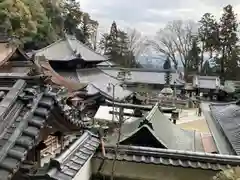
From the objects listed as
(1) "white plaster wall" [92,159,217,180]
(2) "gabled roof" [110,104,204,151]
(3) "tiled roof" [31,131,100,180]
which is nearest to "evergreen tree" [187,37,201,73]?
(2) "gabled roof" [110,104,204,151]

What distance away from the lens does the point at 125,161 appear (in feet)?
16.6

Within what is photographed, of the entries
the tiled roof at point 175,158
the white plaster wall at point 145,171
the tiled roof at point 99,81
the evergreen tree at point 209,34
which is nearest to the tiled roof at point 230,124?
the tiled roof at point 175,158

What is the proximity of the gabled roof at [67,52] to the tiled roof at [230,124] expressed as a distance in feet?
43.9

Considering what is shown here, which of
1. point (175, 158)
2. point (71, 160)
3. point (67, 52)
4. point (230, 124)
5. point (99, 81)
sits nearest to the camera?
point (71, 160)

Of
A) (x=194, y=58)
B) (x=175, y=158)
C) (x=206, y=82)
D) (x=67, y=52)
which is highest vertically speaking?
(x=67, y=52)

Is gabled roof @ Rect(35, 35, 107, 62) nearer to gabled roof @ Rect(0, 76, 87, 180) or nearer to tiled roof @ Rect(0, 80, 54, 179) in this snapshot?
gabled roof @ Rect(0, 76, 87, 180)

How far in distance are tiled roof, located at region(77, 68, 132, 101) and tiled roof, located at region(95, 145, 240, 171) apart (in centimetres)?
1544

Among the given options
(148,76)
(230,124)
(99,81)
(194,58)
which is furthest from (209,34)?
(230,124)

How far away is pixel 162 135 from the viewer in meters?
9.23

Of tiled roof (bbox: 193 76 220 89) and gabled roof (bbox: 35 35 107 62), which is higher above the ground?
gabled roof (bbox: 35 35 107 62)

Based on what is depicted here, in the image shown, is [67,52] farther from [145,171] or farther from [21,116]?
[21,116]

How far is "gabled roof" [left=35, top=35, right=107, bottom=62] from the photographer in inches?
912

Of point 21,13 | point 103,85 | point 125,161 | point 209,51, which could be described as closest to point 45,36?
point 21,13

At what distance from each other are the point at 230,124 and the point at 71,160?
7.06 m
